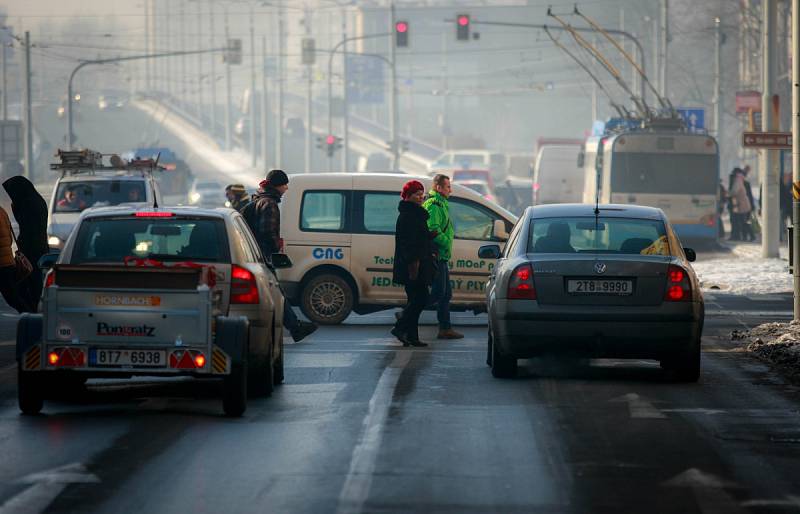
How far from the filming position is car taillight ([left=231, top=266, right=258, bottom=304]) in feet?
37.2

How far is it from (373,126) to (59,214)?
347 feet

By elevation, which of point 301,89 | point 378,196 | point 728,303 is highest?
point 301,89

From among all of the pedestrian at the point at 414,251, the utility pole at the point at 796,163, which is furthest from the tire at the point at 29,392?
the utility pole at the point at 796,163

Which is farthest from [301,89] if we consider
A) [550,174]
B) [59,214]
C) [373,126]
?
[59,214]

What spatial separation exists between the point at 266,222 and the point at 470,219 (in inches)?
109

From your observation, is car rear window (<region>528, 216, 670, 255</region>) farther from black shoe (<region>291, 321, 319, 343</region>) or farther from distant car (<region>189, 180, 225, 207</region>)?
distant car (<region>189, 180, 225, 207</region>)

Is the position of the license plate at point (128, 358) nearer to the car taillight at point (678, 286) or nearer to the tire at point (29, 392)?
the tire at point (29, 392)

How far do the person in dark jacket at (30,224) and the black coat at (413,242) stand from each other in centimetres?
455

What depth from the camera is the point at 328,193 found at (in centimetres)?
1902

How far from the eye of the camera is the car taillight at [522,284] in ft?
41.1

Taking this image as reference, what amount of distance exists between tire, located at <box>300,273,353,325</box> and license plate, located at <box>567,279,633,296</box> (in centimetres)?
662

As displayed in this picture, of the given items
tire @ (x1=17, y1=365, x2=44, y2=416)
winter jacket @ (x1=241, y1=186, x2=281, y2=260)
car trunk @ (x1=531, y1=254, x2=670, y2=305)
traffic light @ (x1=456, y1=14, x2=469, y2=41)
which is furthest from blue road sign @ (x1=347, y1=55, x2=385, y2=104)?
tire @ (x1=17, y1=365, x2=44, y2=416)

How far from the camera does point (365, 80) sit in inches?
5684

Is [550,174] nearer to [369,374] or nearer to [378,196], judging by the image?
[378,196]
